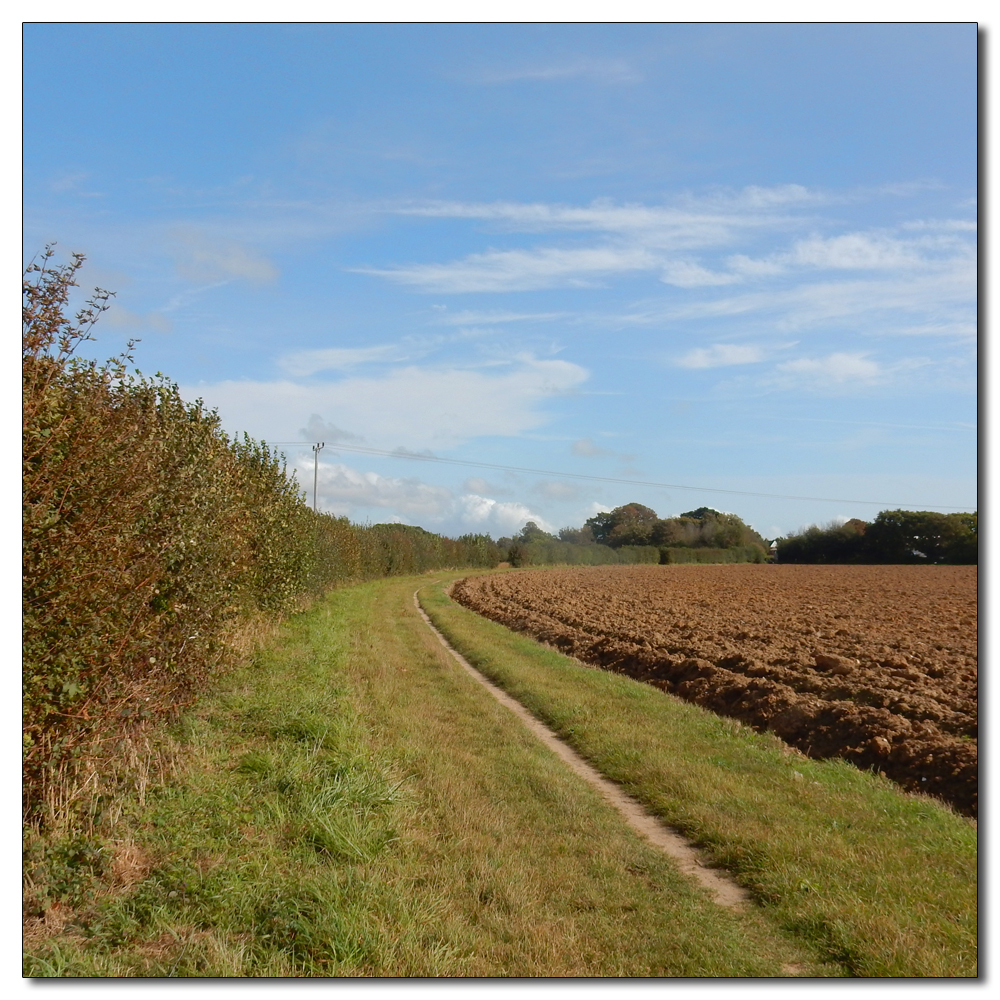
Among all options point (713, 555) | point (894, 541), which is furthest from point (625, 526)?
point (894, 541)

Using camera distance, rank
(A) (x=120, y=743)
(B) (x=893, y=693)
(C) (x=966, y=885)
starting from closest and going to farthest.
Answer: (C) (x=966, y=885)
(A) (x=120, y=743)
(B) (x=893, y=693)

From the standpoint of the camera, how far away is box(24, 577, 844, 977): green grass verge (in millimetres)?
4254

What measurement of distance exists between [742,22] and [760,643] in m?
13.4

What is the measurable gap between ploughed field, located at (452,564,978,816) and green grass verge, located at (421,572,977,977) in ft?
Result: 2.36

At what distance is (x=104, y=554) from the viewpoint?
5.32 metres

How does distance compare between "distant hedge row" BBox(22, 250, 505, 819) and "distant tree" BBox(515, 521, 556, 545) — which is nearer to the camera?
"distant hedge row" BBox(22, 250, 505, 819)

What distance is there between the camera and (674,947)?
448cm

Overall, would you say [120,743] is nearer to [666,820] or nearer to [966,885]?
[666,820]

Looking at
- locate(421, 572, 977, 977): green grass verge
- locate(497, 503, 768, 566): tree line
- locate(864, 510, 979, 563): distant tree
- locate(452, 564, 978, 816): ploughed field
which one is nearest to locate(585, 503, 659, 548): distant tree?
locate(497, 503, 768, 566): tree line

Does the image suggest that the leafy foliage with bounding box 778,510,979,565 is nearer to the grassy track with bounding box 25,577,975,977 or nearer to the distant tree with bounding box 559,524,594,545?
the grassy track with bounding box 25,577,975,977

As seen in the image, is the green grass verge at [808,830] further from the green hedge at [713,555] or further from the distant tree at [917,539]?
the green hedge at [713,555]

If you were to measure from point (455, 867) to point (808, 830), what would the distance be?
301 centimetres

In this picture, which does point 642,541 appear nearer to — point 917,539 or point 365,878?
point 917,539

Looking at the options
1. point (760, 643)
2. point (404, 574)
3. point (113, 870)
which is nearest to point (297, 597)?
point (760, 643)
